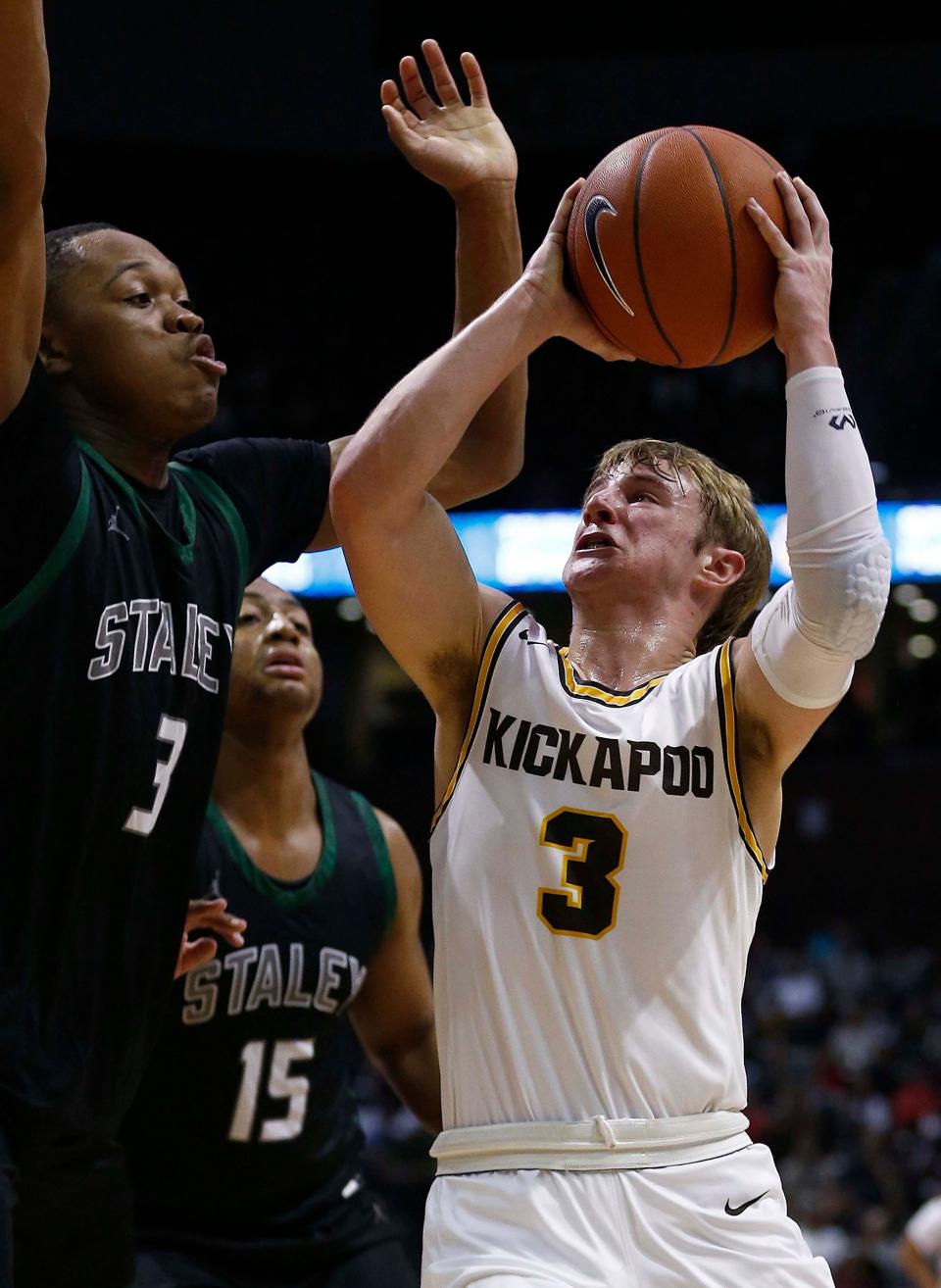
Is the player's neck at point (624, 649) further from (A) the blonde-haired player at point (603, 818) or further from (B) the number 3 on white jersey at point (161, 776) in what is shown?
(B) the number 3 on white jersey at point (161, 776)

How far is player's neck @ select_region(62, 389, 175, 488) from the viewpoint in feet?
10.1

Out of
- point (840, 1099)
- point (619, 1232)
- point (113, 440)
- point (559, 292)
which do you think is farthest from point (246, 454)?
point (840, 1099)

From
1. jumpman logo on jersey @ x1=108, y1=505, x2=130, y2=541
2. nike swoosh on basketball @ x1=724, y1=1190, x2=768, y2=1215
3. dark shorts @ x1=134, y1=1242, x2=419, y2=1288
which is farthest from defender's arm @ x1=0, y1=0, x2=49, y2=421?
dark shorts @ x1=134, y1=1242, x2=419, y2=1288

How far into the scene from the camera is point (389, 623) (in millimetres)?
2895

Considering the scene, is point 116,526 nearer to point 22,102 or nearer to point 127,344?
point 127,344

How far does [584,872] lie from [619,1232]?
22.2 inches


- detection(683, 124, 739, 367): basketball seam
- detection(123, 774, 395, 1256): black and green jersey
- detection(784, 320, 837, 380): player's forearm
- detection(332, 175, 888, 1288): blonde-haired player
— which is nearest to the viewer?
detection(332, 175, 888, 1288): blonde-haired player

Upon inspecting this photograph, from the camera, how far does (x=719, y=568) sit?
10.3 ft

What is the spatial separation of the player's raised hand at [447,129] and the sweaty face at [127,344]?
2.06 feet

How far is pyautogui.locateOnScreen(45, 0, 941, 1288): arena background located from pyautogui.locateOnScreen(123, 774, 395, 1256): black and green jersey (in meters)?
11.1

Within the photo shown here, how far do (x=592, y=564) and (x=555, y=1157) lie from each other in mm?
1044

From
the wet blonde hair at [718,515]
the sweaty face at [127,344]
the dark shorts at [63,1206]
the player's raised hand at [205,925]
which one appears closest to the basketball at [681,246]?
the wet blonde hair at [718,515]

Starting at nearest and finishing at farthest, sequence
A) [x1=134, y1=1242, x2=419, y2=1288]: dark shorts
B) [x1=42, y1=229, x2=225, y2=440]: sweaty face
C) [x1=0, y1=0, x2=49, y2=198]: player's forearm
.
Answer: [x1=0, y1=0, x2=49, y2=198]: player's forearm → [x1=42, y1=229, x2=225, y2=440]: sweaty face → [x1=134, y1=1242, x2=419, y2=1288]: dark shorts

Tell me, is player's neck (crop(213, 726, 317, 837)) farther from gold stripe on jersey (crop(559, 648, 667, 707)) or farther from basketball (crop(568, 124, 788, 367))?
basketball (crop(568, 124, 788, 367))
